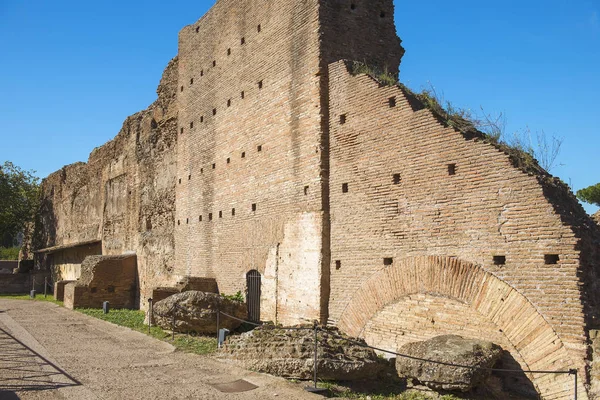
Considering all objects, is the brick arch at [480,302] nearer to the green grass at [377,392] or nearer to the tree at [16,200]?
the green grass at [377,392]

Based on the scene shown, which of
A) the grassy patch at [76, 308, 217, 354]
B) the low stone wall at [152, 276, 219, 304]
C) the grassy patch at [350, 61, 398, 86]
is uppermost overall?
the grassy patch at [350, 61, 398, 86]

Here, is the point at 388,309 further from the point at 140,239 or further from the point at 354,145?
the point at 140,239

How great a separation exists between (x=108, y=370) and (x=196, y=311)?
3117 millimetres

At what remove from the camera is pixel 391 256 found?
866 cm

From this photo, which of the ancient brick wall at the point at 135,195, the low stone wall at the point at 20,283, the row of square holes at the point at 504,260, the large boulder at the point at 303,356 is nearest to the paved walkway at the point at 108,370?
the large boulder at the point at 303,356

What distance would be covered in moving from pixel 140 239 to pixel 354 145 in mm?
10940

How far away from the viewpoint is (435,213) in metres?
8.05

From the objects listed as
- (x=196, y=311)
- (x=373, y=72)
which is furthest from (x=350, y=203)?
(x=196, y=311)

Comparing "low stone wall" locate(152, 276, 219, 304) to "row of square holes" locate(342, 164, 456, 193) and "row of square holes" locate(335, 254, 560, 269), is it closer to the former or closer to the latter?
"row of square holes" locate(342, 164, 456, 193)

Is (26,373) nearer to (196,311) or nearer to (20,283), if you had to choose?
(196,311)

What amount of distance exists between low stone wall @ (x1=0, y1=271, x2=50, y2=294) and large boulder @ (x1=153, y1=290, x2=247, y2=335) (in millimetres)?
16317

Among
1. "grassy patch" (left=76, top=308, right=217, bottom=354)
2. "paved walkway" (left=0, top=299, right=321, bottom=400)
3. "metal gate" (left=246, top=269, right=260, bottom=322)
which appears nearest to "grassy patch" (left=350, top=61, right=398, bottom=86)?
"metal gate" (left=246, top=269, right=260, bottom=322)

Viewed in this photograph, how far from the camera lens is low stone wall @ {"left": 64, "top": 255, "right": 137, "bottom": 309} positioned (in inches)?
653

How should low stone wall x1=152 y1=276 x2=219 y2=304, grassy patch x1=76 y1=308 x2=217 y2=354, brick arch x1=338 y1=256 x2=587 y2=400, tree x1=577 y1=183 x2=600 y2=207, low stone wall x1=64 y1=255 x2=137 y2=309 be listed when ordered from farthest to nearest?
tree x1=577 y1=183 x2=600 y2=207
low stone wall x1=64 y1=255 x2=137 y2=309
low stone wall x1=152 y1=276 x2=219 y2=304
grassy patch x1=76 y1=308 x2=217 y2=354
brick arch x1=338 y1=256 x2=587 y2=400
